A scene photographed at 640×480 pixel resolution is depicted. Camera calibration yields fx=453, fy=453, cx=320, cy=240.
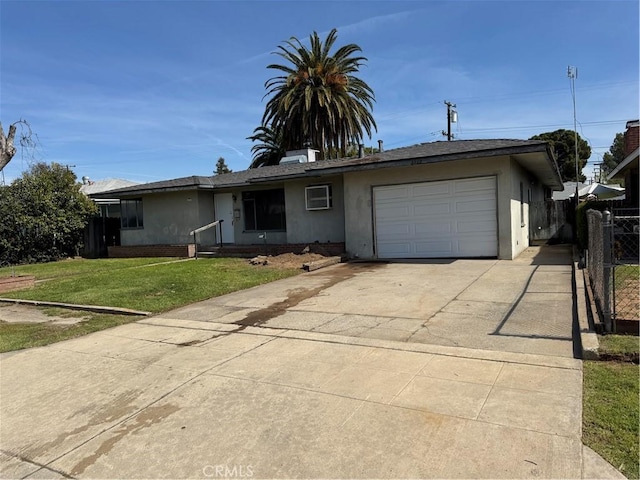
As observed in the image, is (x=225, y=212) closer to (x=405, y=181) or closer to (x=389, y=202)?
(x=389, y=202)

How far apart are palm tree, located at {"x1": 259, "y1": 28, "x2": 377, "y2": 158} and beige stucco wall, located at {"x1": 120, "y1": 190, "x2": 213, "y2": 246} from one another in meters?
10.5

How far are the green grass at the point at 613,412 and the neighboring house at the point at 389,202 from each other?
855 cm

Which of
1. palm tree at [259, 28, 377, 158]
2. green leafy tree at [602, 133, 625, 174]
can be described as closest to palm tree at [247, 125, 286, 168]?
palm tree at [259, 28, 377, 158]

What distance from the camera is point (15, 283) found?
12.1 meters

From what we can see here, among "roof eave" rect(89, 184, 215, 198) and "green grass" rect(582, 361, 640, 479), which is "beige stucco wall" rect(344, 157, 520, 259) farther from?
"green grass" rect(582, 361, 640, 479)

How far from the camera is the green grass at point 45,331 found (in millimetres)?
6617

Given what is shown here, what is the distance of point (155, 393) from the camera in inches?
174

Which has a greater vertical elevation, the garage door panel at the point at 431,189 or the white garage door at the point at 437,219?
the garage door panel at the point at 431,189

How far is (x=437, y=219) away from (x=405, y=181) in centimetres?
155

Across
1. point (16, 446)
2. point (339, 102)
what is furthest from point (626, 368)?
point (339, 102)

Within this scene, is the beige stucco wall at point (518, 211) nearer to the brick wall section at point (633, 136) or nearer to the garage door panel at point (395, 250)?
the garage door panel at point (395, 250)

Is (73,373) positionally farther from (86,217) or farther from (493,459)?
(86,217)

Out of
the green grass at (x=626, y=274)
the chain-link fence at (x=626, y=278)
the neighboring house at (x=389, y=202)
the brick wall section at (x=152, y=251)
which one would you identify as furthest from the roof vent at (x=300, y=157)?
the green grass at (x=626, y=274)

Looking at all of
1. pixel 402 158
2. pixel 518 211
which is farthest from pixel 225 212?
pixel 518 211
